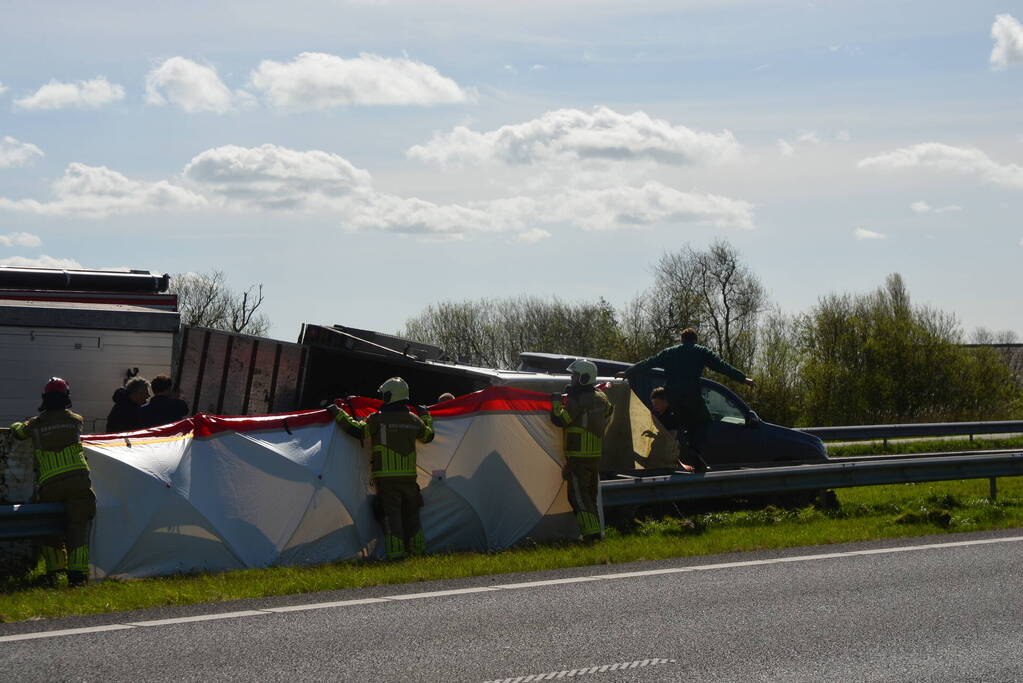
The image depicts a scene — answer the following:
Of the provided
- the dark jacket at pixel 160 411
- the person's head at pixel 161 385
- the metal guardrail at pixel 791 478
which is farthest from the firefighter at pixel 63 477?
the metal guardrail at pixel 791 478

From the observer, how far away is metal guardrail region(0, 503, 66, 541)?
9602 millimetres

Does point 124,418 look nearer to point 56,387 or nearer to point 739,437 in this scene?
point 56,387

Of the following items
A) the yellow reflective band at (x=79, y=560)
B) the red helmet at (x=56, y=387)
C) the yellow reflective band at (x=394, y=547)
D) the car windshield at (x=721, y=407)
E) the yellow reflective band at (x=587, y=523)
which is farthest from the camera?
the car windshield at (x=721, y=407)

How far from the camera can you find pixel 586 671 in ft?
21.4

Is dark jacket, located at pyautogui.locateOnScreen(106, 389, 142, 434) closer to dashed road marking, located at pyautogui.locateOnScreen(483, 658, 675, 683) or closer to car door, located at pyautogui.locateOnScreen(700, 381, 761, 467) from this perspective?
car door, located at pyautogui.locateOnScreen(700, 381, 761, 467)

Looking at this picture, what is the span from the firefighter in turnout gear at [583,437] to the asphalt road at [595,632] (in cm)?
190

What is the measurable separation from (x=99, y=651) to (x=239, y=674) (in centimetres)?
104

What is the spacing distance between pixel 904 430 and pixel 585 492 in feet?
57.4

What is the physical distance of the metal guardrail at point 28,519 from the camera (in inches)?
378

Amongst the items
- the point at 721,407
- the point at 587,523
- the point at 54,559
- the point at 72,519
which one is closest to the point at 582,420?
the point at 587,523

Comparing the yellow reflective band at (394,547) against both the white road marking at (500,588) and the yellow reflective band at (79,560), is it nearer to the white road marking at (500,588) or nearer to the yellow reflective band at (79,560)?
the white road marking at (500,588)

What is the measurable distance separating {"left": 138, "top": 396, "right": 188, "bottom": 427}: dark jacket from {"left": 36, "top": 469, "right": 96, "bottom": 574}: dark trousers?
8.82 ft

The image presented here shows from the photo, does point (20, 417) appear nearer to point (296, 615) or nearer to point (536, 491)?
point (536, 491)

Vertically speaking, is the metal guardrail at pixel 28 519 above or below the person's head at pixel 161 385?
below
